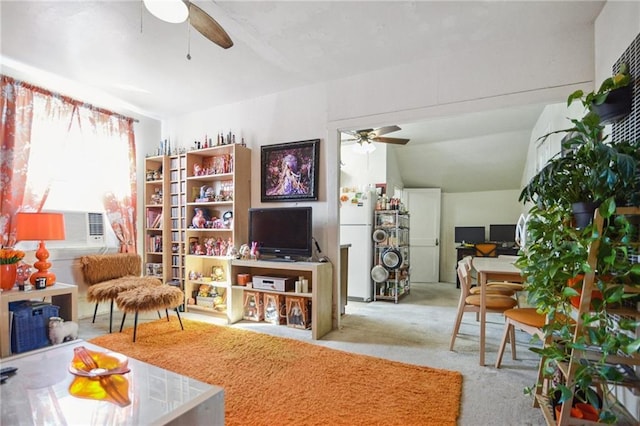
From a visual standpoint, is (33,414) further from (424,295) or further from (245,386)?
(424,295)

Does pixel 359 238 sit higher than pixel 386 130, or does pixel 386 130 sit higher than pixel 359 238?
pixel 386 130

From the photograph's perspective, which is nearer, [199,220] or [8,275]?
[8,275]

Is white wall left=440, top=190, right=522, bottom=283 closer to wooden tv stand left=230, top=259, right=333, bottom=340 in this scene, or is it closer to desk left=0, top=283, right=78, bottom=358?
wooden tv stand left=230, top=259, right=333, bottom=340

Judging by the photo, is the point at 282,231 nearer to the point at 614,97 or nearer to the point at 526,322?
the point at 526,322

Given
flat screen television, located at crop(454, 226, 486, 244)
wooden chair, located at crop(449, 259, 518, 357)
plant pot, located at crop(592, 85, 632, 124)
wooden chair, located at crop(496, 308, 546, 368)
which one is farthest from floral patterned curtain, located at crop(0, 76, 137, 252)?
flat screen television, located at crop(454, 226, 486, 244)

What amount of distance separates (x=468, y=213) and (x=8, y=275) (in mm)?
6981

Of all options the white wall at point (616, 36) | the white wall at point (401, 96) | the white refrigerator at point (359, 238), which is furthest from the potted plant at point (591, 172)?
the white refrigerator at point (359, 238)

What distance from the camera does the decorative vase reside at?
2.57 m

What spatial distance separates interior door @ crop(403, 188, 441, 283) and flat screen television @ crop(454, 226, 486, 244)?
388 millimetres

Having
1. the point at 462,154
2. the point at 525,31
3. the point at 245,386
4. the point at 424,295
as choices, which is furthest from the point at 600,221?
the point at 462,154

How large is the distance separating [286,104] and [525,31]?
2358 mm

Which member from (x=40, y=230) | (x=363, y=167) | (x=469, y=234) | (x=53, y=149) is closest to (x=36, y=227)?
(x=40, y=230)

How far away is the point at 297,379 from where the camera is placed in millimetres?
2232

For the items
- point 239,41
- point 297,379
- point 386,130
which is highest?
point 239,41
